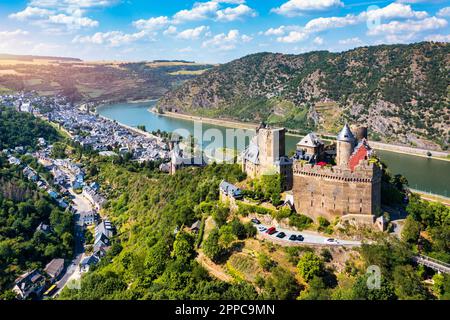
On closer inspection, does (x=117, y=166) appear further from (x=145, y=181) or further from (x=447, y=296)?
(x=447, y=296)

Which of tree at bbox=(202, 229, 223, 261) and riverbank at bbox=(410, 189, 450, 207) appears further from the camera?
riverbank at bbox=(410, 189, 450, 207)

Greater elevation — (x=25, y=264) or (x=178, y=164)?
(x=178, y=164)

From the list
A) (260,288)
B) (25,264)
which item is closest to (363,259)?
(260,288)

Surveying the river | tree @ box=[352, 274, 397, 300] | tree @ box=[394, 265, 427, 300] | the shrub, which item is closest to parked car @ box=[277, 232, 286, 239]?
the shrub

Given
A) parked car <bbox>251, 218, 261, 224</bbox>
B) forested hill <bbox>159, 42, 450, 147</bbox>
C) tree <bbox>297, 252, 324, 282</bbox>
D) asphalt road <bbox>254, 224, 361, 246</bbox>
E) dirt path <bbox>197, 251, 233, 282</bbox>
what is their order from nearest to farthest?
tree <bbox>297, 252, 324, 282</bbox> → asphalt road <bbox>254, 224, 361, 246</bbox> → dirt path <bbox>197, 251, 233, 282</bbox> → parked car <bbox>251, 218, 261, 224</bbox> → forested hill <bbox>159, 42, 450, 147</bbox>

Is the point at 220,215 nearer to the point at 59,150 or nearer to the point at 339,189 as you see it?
the point at 339,189

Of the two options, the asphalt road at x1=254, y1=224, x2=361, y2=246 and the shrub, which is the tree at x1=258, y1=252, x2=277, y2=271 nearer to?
the asphalt road at x1=254, y1=224, x2=361, y2=246
